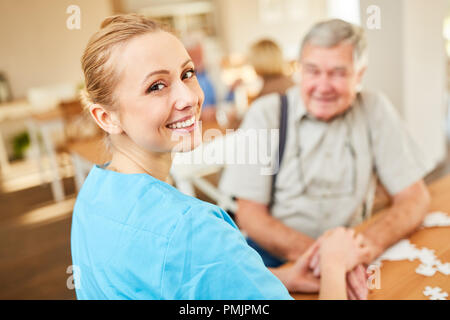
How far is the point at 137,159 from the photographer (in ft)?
2.17

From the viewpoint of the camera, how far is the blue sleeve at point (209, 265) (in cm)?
55

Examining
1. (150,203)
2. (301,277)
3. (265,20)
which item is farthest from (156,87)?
(265,20)

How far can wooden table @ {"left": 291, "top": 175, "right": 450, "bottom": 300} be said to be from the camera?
0.84 m

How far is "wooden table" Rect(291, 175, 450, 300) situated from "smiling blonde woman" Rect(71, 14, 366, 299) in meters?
0.39

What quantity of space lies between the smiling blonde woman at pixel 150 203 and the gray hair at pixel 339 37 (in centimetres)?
60

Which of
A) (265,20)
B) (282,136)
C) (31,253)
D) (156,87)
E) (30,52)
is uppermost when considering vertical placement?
(265,20)

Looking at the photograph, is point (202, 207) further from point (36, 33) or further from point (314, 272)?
point (36, 33)

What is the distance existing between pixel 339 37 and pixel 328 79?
146 millimetres

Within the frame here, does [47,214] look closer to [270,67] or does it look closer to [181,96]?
[270,67]

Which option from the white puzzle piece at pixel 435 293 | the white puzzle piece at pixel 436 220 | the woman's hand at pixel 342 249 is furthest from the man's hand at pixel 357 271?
the white puzzle piece at pixel 436 220

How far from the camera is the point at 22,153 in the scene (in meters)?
5.52

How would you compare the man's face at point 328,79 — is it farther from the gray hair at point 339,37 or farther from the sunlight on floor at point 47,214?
the sunlight on floor at point 47,214

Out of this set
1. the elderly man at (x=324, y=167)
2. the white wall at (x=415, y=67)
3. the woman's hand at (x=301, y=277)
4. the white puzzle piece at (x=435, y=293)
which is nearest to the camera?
the white puzzle piece at (x=435, y=293)

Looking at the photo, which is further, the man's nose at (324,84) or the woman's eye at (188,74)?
the man's nose at (324,84)
